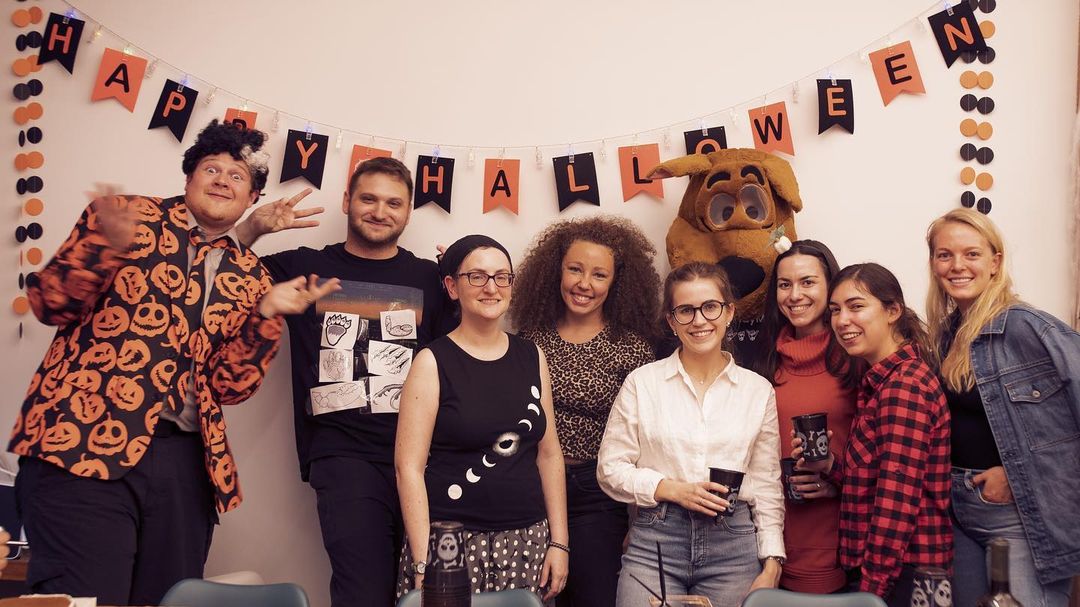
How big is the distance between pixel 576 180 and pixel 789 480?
1.43 meters

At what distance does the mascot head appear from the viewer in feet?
9.75

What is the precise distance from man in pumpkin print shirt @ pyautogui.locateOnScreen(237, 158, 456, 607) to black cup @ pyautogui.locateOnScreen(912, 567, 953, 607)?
179 centimetres

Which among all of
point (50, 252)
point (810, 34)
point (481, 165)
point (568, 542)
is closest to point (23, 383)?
point (50, 252)

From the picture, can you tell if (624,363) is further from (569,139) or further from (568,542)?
(569,139)

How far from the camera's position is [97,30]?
11.0 ft

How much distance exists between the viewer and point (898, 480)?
221cm

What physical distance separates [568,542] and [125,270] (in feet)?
4.72

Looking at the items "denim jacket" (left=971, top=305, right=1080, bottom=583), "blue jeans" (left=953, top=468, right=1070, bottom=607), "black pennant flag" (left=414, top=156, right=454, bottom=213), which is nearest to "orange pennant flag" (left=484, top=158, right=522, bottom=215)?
"black pennant flag" (left=414, top=156, right=454, bottom=213)

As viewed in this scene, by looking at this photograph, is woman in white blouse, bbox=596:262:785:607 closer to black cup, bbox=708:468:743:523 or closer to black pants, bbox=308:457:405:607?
black cup, bbox=708:468:743:523

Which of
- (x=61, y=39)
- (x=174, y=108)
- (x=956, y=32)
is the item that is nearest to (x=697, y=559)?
(x=956, y=32)

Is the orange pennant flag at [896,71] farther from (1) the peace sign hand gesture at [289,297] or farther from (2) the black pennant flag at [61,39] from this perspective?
(2) the black pennant flag at [61,39]

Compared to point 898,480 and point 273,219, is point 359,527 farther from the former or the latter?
point 898,480

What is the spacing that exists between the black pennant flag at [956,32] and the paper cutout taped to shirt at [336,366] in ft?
7.72

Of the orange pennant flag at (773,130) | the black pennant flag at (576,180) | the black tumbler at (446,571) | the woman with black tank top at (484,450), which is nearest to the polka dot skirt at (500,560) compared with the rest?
the woman with black tank top at (484,450)
